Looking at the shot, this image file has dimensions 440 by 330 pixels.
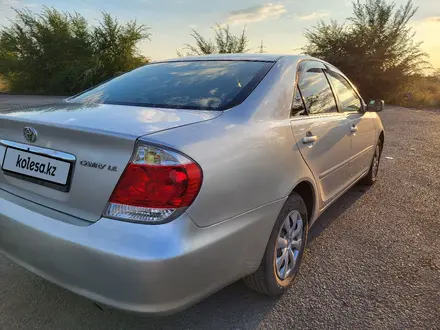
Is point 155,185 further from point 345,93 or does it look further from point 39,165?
point 345,93

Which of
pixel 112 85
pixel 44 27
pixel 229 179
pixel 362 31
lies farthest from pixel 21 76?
→ pixel 229 179

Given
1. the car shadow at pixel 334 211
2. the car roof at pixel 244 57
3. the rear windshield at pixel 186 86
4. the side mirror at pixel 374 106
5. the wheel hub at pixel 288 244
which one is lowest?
the car shadow at pixel 334 211

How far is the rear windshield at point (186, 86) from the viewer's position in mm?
2283

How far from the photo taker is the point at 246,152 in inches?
75.7

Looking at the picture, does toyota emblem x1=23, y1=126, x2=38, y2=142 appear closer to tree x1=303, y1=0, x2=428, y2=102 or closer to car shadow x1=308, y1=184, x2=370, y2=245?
car shadow x1=308, y1=184, x2=370, y2=245

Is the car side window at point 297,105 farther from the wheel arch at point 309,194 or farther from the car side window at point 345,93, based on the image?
the car side window at point 345,93

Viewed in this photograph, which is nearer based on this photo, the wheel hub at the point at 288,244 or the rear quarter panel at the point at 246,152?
the rear quarter panel at the point at 246,152

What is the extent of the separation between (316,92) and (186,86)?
1095 mm

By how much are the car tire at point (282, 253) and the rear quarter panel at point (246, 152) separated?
14 cm

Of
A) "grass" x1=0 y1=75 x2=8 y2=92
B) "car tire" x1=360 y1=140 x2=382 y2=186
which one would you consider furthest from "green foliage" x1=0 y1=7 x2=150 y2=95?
"car tire" x1=360 y1=140 x2=382 y2=186

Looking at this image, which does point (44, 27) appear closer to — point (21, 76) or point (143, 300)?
point (21, 76)

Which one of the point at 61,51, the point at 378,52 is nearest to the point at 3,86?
the point at 61,51

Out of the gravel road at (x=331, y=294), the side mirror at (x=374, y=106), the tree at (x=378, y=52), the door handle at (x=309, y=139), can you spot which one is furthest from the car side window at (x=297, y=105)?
the tree at (x=378, y=52)

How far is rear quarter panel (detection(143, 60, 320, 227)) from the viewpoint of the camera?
1.67 m
